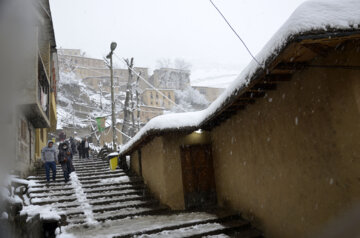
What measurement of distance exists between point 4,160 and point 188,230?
22.7 feet

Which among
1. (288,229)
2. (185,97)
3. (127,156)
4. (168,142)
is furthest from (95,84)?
(288,229)

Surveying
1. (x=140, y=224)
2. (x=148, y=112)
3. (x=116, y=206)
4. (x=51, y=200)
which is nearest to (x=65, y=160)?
(x=51, y=200)

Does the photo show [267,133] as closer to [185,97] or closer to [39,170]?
[39,170]

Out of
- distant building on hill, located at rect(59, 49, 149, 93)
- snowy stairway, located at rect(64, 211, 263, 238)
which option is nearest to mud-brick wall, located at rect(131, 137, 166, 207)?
snowy stairway, located at rect(64, 211, 263, 238)

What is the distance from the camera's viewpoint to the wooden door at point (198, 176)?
10172 millimetres

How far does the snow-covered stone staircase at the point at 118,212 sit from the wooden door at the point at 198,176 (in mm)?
1141

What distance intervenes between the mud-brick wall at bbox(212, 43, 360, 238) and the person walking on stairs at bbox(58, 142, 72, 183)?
7.74m

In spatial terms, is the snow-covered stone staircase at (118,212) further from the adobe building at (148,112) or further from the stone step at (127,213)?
the adobe building at (148,112)

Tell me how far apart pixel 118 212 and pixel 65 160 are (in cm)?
435

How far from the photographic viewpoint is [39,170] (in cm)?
1358

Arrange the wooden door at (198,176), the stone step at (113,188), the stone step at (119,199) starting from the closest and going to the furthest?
the stone step at (119,199) → the wooden door at (198,176) → the stone step at (113,188)

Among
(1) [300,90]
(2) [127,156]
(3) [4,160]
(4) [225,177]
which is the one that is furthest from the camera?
(2) [127,156]

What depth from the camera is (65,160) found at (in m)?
11.8

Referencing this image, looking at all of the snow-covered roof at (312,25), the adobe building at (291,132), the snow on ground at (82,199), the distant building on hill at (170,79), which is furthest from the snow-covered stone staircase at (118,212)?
the distant building on hill at (170,79)
